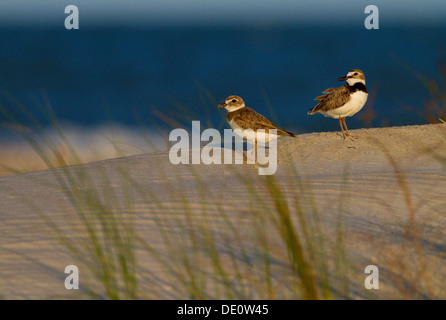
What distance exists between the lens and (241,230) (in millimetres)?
3812

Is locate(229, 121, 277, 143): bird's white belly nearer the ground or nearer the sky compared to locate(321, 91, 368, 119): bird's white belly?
nearer the ground

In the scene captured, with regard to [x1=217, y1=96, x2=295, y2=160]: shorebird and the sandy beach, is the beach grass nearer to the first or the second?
the sandy beach

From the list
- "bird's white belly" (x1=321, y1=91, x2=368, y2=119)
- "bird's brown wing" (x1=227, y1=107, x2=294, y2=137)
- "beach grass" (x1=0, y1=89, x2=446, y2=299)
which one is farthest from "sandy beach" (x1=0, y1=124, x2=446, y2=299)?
"bird's white belly" (x1=321, y1=91, x2=368, y2=119)

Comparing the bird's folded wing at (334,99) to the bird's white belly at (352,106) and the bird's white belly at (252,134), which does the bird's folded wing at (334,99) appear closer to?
the bird's white belly at (352,106)

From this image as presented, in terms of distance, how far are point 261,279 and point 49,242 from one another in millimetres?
1581

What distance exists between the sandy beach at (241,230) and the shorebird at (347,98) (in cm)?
92

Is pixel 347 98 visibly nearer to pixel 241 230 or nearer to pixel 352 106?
pixel 352 106

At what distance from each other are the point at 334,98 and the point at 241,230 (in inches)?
134

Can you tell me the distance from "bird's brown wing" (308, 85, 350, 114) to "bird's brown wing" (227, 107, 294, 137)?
107cm

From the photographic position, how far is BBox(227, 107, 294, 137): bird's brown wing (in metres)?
5.90

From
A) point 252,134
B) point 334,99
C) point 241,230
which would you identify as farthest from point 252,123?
point 241,230
